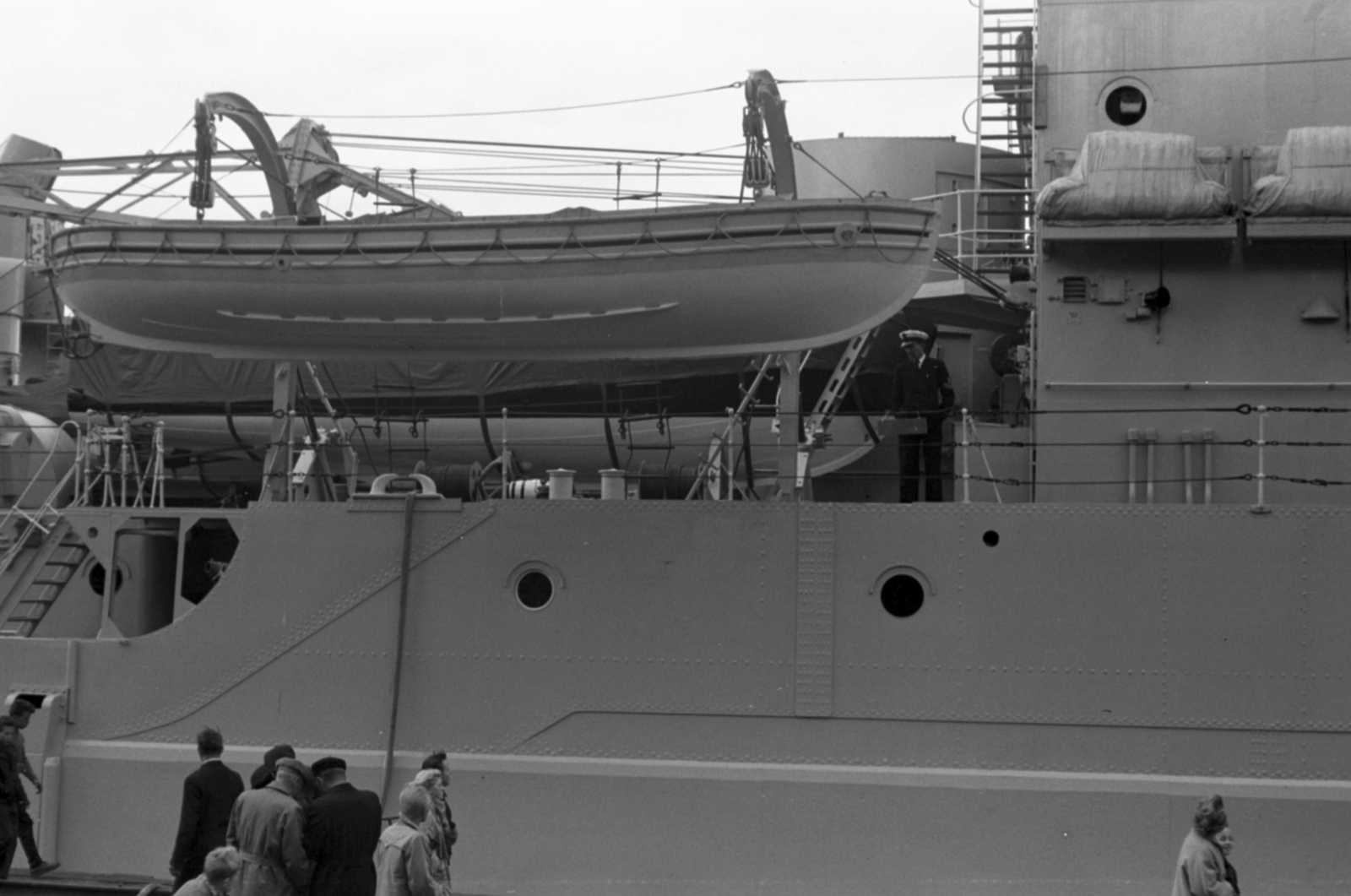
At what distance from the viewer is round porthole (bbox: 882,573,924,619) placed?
10336mm

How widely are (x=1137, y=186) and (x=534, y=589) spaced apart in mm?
4895

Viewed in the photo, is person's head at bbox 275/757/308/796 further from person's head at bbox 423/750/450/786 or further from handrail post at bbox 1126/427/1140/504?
handrail post at bbox 1126/427/1140/504

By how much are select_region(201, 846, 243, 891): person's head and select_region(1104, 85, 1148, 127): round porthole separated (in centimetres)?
857

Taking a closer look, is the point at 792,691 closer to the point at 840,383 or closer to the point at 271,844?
the point at 840,383

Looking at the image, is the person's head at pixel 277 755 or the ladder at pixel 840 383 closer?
the person's head at pixel 277 755

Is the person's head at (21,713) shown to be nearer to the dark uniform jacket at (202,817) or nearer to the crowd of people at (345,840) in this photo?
the dark uniform jacket at (202,817)

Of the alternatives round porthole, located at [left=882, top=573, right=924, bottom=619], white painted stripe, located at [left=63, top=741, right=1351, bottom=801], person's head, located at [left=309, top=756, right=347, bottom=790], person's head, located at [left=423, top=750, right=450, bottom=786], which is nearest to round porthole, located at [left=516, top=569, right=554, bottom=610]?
white painted stripe, located at [left=63, top=741, right=1351, bottom=801]

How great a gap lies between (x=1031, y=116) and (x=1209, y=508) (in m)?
3.75

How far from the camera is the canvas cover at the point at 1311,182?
1048cm

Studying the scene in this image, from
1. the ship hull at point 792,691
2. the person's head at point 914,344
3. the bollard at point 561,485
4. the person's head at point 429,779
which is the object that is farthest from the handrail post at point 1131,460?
the person's head at point 429,779

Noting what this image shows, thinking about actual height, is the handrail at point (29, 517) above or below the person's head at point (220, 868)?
above

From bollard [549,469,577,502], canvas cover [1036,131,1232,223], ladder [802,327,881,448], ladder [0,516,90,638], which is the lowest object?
ladder [0,516,90,638]

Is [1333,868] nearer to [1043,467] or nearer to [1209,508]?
[1209,508]

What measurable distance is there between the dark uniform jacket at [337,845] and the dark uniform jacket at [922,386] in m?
5.60
